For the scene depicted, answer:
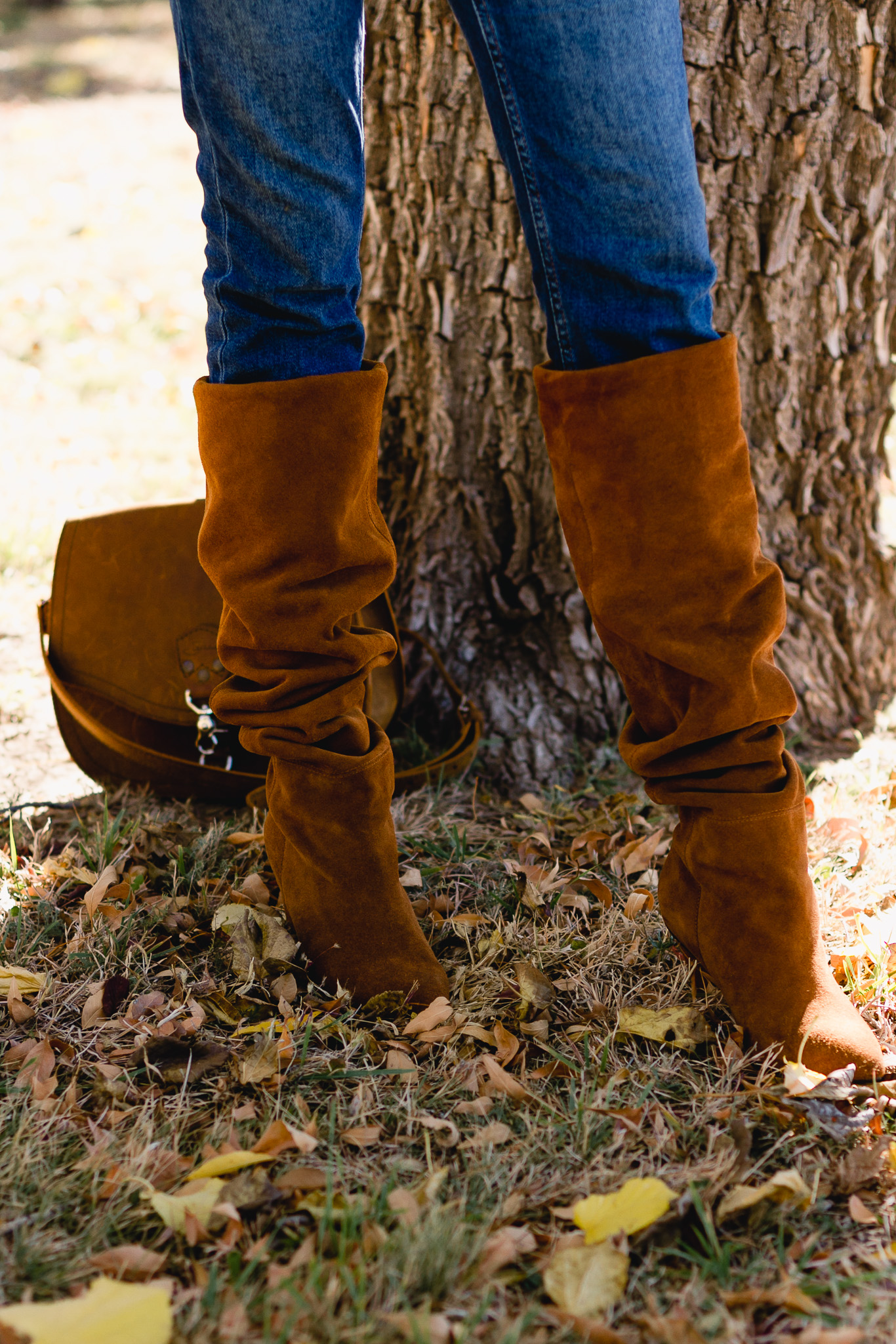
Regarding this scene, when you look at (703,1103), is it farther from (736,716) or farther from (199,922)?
(199,922)

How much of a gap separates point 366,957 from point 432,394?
41.3 inches

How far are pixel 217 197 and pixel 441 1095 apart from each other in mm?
1047

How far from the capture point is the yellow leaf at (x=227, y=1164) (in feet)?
3.39

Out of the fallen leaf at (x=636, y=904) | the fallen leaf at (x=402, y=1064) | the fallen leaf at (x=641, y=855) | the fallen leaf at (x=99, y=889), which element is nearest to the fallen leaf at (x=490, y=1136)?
the fallen leaf at (x=402, y=1064)

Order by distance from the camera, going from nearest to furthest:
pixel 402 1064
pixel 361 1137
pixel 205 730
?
pixel 361 1137 < pixel 402 1064 < pixel 205 730

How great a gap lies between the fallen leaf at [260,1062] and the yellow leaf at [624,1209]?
38 cm

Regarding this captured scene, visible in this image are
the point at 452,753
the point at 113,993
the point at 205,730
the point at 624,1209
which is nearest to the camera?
the point at 624,1209

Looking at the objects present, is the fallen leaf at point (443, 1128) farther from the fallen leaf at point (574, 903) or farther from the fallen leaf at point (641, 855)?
the fallen leaf at point (641, 855)

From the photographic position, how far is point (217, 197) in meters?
1.13

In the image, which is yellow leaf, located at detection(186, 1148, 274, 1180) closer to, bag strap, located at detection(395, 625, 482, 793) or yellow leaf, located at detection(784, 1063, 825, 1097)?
yellow leaf, located at detection(784, 1063, 825, 1097)

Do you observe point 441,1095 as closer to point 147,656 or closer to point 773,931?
point 773,931

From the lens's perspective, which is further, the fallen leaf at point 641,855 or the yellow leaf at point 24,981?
the fallen leaf at point 641,855

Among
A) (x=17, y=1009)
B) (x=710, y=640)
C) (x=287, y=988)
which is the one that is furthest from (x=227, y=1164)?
(x=710, y=640)

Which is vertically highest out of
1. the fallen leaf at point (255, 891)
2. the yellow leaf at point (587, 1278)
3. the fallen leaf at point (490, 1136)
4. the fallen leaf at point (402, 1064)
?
the fallen leaf at point (255, 891)
